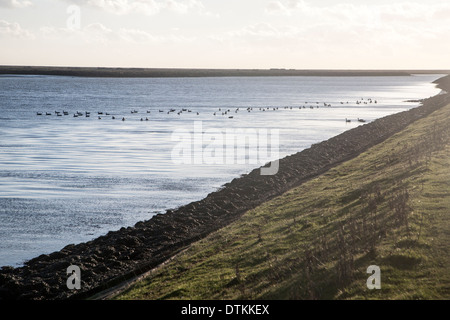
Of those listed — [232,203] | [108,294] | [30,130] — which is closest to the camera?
[108,294]

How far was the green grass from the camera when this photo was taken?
13586mm

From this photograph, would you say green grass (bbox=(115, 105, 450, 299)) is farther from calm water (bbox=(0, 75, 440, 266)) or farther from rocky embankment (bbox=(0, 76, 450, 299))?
calm water (bbox=(0, 75, 440, 266))

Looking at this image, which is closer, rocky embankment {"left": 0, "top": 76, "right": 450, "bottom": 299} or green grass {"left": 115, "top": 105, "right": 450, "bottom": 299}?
green grass {"left": 115, "top": 105, "right": 450, "bottom": 299}

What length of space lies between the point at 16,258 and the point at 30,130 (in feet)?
165

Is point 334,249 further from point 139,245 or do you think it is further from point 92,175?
point 92,175

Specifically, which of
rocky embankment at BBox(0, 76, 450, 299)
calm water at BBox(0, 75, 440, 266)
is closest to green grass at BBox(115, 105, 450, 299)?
rocky embankment at BBox(0, 76, 450, 299)

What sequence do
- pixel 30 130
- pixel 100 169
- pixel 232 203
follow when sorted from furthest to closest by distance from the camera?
pixel 30 130
pixel 100 169
pixel 232 203

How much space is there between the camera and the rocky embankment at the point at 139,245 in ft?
60.9

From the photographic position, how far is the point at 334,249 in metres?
15.9

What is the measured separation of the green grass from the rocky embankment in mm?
1830

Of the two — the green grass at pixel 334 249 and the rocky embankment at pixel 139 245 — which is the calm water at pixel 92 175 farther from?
the green grass at pixel 334 249
